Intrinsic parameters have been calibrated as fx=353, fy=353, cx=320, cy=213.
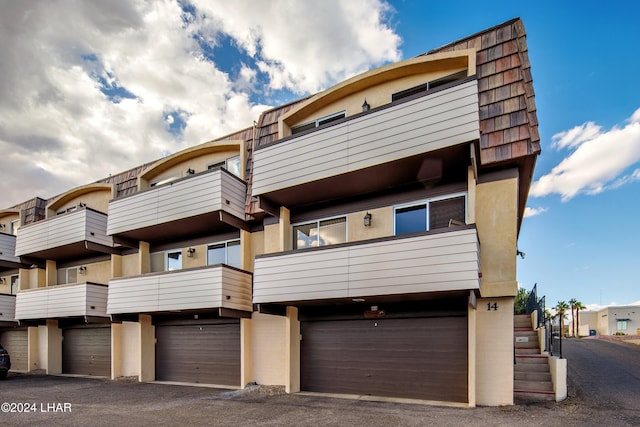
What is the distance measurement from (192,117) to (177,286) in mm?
7460

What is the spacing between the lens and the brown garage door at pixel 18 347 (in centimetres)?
1698

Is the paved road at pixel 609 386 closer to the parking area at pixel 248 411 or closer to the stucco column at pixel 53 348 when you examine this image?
the parking area at pixel 248 411

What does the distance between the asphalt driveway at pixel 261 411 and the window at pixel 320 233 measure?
381 centimetres

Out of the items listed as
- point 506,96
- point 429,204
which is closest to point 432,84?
point 506,96

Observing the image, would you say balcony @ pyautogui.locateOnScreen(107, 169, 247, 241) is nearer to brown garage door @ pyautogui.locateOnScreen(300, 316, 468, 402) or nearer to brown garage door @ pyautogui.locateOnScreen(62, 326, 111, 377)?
brown garage door @ pyautogui.locateOnScreen(300, 316, 468, 402)

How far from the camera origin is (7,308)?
16.1 m

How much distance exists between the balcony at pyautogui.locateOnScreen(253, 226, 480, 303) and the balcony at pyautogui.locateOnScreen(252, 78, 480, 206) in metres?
1.63

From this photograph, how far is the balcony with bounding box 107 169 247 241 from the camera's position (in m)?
10.2

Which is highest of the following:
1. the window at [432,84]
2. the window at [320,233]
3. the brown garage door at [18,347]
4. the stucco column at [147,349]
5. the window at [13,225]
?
the window at [432,84]

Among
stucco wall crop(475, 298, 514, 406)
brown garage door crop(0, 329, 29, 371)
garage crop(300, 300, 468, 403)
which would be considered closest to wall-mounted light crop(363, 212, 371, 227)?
garage crop(300, 300, 468, 403)

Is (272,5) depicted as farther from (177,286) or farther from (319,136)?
(177,286)

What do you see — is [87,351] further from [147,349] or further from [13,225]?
[13,225]

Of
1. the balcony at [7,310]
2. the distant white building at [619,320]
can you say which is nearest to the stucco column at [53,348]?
the balcony at [7,310]

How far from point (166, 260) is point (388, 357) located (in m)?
8.50
